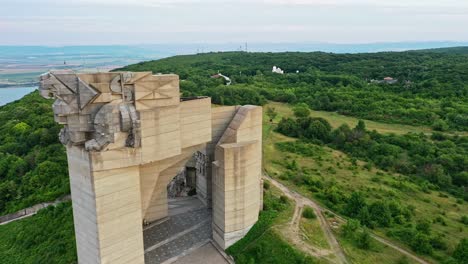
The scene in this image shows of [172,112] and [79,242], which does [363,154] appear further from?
[79,242]

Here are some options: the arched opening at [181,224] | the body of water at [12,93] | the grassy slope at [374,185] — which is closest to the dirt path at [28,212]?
the arched opening at [181,224]

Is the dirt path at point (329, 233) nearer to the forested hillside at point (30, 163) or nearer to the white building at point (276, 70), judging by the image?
the forested hillside at point (30, 163)

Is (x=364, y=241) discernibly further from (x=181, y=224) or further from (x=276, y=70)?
(x=276, y=70)

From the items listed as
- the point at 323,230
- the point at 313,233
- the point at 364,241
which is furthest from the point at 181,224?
the point at 364,241

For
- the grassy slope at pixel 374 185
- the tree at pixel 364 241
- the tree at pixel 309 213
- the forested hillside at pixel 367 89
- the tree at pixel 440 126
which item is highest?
the forested hillside at pixel 367 89

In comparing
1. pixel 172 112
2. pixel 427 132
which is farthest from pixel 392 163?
pixel 172 112

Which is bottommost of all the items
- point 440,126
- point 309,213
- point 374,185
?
point 374,185

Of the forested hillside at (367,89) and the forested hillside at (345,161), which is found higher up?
the forested hillside at (367,89)
